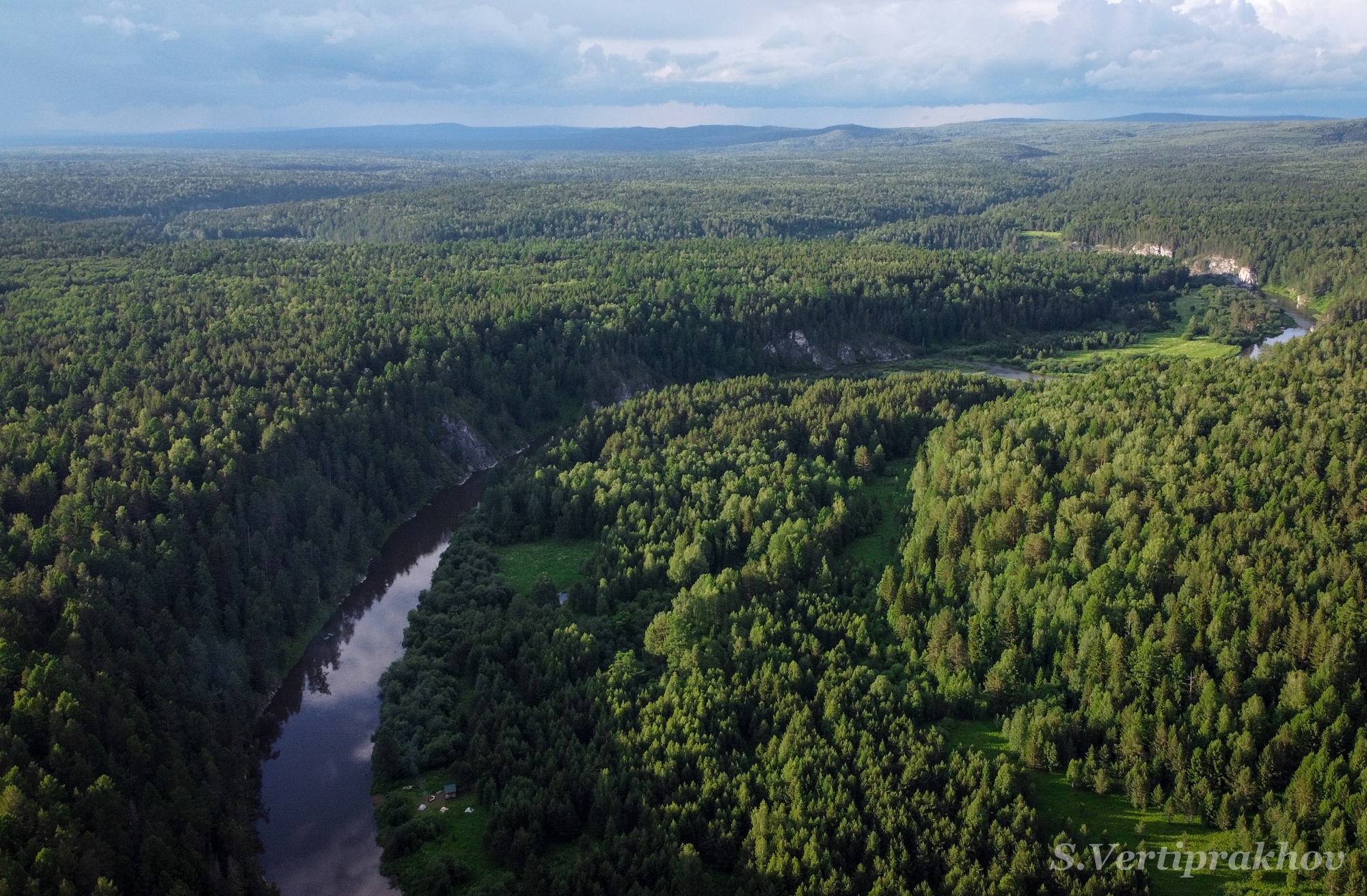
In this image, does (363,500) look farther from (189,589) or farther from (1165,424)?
(1165,424)

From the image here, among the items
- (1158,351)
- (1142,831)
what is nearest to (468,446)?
(1142,831)

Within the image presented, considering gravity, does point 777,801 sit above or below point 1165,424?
below

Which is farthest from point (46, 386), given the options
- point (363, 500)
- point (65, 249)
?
point (65, 249)

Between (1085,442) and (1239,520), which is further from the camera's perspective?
(1085,442)

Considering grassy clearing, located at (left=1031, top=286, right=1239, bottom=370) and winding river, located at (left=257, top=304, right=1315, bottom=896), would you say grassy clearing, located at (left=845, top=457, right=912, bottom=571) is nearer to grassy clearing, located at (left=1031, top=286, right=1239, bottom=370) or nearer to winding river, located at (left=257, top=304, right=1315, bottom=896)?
winding river, located at (left=257, top=304, right=1315, bottom=896)

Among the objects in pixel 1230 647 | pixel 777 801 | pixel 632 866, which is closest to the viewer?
pixel 632 866

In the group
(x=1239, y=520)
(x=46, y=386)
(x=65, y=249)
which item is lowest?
(x=1239, y=520)

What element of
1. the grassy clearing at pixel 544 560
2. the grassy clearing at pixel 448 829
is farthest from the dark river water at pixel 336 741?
the grassy clearing at pixel 544 560
